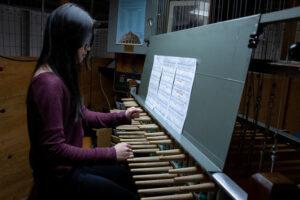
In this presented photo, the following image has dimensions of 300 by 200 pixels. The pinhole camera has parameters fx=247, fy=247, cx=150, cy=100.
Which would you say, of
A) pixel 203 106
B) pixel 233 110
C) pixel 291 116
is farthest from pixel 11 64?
pixel 291 116

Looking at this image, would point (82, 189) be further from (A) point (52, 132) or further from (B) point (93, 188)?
(A) point (52, 132)

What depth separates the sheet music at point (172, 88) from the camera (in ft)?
2.99

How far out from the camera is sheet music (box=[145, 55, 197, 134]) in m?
0.91

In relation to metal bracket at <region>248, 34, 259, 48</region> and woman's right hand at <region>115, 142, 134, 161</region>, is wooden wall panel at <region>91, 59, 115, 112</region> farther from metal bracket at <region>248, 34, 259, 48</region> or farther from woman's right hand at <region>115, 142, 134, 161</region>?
metal bracket at <region>248, 34, 259, 48</region>

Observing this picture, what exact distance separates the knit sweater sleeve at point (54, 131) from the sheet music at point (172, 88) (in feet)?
0.90

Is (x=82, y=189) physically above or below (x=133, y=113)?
below

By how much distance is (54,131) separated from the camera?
86cm

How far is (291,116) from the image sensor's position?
164 centimetres

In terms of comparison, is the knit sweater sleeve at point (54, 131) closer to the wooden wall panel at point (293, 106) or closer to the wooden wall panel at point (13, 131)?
the wooden wall panel at point (13, 131)

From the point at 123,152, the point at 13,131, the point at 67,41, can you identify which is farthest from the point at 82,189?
the point at 13,131

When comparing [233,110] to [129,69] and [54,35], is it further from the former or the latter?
[129,69]

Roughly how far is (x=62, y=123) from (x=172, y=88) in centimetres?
46

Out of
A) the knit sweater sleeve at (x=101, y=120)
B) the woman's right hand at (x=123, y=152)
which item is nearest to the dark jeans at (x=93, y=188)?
the woman's right hand at (x=123, y=152)

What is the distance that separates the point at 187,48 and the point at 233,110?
17.8 inches
